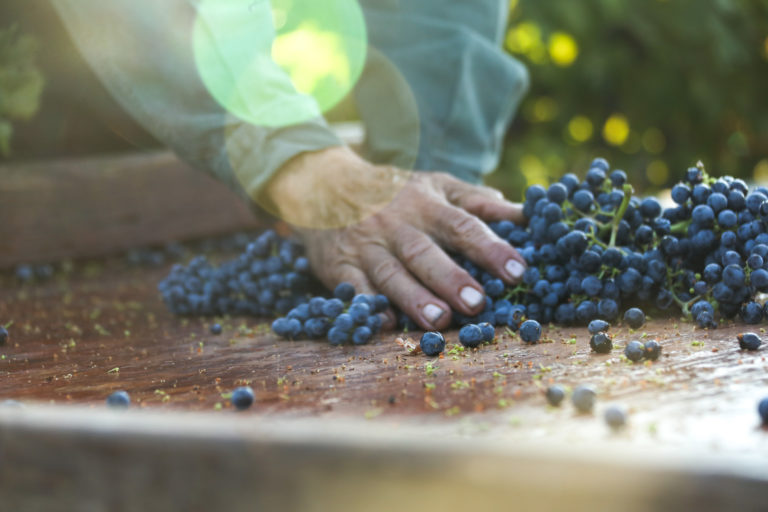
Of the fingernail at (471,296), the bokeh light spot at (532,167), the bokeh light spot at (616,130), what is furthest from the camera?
the bokeh light spot at (616,130)

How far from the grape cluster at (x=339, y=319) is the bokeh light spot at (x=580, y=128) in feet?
11.3

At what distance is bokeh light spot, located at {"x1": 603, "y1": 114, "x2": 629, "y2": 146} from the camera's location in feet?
14.6

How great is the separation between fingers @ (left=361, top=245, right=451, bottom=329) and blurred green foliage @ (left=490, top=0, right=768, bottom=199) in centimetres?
273

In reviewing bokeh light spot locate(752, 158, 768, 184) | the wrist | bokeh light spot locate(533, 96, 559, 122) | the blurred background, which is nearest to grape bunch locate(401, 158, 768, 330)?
the wrist

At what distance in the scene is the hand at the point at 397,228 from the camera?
131cm

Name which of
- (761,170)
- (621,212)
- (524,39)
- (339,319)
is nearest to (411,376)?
(339,319)

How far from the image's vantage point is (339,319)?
4.00 feet

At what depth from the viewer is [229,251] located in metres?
2.59

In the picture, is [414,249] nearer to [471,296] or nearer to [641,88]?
[471,296]

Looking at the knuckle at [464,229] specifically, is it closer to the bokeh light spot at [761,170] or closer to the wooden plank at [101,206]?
the wooden plank at [101,206]

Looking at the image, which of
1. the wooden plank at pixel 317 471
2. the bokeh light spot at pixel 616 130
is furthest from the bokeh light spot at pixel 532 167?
the wooden plank at pixel 317 471

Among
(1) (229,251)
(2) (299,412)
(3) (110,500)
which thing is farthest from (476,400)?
(1) (229,251)

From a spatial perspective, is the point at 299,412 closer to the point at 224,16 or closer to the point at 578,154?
the point at 224,16

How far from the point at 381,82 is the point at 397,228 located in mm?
1022
